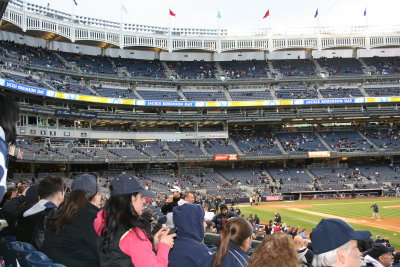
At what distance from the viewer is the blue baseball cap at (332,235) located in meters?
3.26

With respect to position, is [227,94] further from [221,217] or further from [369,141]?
[221,217]

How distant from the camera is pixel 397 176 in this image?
184ft

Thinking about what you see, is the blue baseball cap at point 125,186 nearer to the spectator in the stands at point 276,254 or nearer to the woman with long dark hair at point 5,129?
the woman with long dark hair at point 5,129

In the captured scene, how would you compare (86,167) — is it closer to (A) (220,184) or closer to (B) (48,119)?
(B) (48,119)

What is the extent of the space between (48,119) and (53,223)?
51457 millimetres

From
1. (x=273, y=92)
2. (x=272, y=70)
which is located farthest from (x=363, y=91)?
(x=272, y=70)

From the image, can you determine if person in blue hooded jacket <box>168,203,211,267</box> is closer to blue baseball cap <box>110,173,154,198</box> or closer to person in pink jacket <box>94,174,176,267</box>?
person in pink jacket <box>94,174,176,267</box>

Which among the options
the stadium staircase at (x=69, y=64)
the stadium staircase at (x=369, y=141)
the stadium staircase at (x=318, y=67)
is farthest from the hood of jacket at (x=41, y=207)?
the stadium staircase at (x=318, y=67)

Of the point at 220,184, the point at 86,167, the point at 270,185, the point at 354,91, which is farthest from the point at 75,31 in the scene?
the point at 354,91

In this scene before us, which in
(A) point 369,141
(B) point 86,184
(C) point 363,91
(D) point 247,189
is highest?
(C) point 363,91

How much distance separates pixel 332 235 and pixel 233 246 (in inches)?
49.7

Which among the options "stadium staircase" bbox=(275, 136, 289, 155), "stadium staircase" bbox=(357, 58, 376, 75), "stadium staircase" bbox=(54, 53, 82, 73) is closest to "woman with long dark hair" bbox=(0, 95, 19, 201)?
"stadium staircase" bbox=(275, 136, 289, 155)

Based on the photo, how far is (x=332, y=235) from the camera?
3285mm

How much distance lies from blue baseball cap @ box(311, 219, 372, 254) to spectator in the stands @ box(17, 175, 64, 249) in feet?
13.6
